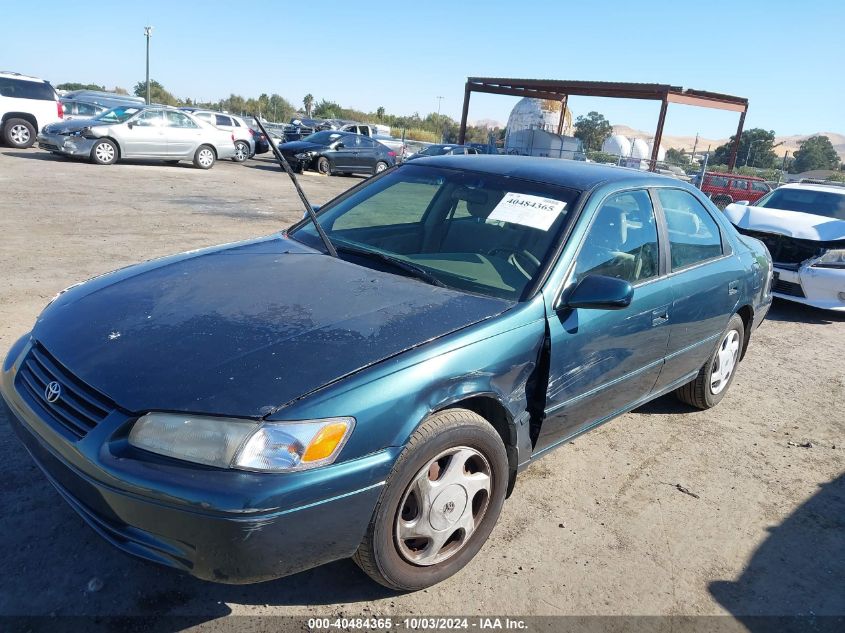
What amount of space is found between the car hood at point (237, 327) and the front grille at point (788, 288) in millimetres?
6262

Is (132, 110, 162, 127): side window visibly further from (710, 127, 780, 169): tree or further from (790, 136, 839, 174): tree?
(790, 136, 839, 174): tree

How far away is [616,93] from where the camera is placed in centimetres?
3053

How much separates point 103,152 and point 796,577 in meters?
16.7

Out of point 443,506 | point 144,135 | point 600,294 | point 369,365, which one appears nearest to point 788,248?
point 600,294

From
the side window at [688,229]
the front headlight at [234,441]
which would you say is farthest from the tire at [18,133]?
the front headlight at [234,441]

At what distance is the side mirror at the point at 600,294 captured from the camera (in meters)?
2.74

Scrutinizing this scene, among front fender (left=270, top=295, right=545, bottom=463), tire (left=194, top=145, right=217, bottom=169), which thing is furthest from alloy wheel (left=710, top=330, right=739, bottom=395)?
tire (left=194, top=145, right=217, bottom=169)

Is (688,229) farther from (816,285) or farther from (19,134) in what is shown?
(19,134)

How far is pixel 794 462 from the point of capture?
13.0 feet

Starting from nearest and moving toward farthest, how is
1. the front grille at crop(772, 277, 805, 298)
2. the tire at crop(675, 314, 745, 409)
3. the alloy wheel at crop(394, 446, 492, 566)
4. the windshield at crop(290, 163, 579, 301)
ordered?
the alloy wheel at crop(394, 446, 492, 566), the windshield at crop(290, 163, 579, 301), the tire at crop(675, 314, 745, 409), the front grille at crop(772, 277, 805, 298)

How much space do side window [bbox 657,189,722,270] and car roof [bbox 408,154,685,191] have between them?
13 centimetres

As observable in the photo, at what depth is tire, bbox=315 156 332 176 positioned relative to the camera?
797 inches

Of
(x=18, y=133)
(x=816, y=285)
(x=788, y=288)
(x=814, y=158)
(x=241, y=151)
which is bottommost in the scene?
(x=788, y=288)

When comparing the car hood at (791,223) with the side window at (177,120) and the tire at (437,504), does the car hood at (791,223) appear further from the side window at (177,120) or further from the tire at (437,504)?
the side window at (177,120)
